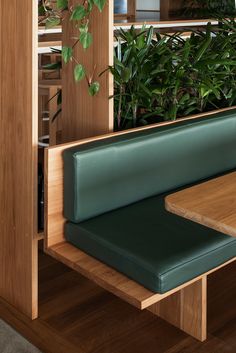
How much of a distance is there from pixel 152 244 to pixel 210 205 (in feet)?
1.39

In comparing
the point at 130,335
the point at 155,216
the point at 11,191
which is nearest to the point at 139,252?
the point at 155,216

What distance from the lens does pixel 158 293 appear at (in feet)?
5.46

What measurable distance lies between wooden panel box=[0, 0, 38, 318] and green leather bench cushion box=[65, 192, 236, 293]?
0.22m

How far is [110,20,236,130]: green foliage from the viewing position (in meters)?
2.28

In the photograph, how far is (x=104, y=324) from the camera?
6.89 feet

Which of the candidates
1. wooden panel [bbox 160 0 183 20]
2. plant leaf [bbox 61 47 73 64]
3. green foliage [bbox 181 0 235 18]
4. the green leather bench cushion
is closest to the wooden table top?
the green leather bench cushion

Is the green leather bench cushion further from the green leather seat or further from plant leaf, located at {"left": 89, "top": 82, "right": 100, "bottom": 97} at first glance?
plant leaf, located at {"left": 89, "top": 82, "right": 100, "bottom": 97}

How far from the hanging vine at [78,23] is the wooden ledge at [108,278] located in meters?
0.63

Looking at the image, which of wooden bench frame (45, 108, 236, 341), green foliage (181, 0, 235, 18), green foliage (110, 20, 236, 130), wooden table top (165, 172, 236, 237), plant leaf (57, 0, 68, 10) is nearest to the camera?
wooden table top (165, 172, 236, 237)

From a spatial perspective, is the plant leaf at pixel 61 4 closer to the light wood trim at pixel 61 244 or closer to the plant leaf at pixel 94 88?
the plant leaf at pixel 94 88

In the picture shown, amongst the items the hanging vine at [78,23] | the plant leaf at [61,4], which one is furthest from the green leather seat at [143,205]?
the plant leaf at [61,4]

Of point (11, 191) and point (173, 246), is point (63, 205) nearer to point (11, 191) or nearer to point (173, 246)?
point (11, 191)

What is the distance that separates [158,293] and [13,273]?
76 centimetres

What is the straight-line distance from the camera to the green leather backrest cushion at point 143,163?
1914 mm
